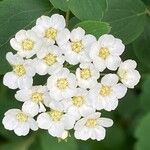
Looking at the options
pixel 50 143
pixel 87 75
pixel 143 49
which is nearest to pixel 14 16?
pixel 87 75

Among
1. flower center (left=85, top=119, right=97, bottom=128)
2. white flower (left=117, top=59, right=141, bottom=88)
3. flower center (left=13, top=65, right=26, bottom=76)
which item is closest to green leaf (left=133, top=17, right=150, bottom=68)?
white flower (left=117, top=59, right=141, bottom=88)

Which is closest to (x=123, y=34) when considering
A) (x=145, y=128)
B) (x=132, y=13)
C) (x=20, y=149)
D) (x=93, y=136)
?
(x=132, y=13)

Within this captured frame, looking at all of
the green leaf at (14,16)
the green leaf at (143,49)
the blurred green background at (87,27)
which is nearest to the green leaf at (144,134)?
the blurred green background at (87,27)

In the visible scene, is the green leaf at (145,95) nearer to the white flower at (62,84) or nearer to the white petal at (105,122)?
the white petal at (105,122)

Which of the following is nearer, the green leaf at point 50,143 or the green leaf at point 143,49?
the green leaf at point 143,49

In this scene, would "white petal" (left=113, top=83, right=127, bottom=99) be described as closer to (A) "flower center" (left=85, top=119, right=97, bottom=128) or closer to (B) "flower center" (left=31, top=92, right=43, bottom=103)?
(A) "flower center" (left=85, top=119, right=97, bottom=128)
